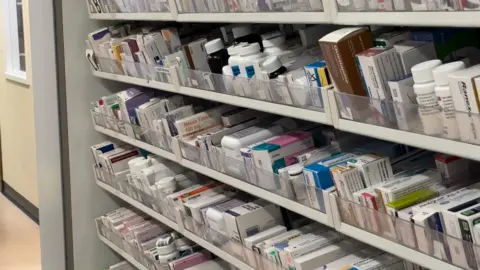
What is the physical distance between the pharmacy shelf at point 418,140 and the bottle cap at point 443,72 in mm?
112

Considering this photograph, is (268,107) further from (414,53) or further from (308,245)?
(414,53)

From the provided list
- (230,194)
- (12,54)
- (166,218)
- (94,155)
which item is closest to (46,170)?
(94,155)

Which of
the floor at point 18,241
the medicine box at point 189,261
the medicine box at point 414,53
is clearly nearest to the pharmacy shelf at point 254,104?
the medicine box at point 414,53

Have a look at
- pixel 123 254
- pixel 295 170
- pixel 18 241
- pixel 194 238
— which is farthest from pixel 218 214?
pixel 18 241

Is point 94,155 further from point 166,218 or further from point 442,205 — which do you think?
point 442,205

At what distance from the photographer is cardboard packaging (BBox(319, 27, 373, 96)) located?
5.13ft

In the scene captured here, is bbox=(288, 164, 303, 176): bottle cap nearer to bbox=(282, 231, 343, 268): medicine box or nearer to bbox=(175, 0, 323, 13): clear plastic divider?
bbox=(282, 231, 343, 268): medicine box

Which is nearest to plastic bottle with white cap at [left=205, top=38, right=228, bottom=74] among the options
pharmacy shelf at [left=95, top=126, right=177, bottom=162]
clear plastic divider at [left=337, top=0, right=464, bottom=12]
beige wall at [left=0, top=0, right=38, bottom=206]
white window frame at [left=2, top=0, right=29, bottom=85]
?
pharmacy shelf at [left=95, top=126, right=177, bottom=162]

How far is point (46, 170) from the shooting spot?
3262mm

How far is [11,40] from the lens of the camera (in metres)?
5.66

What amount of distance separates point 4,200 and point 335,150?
4.71 metres

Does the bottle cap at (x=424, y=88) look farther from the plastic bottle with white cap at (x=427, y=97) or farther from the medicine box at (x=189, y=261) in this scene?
the medicine box at (x=189, y=261)

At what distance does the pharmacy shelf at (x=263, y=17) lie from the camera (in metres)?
1.63

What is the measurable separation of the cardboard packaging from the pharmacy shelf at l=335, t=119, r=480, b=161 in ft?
0.27
